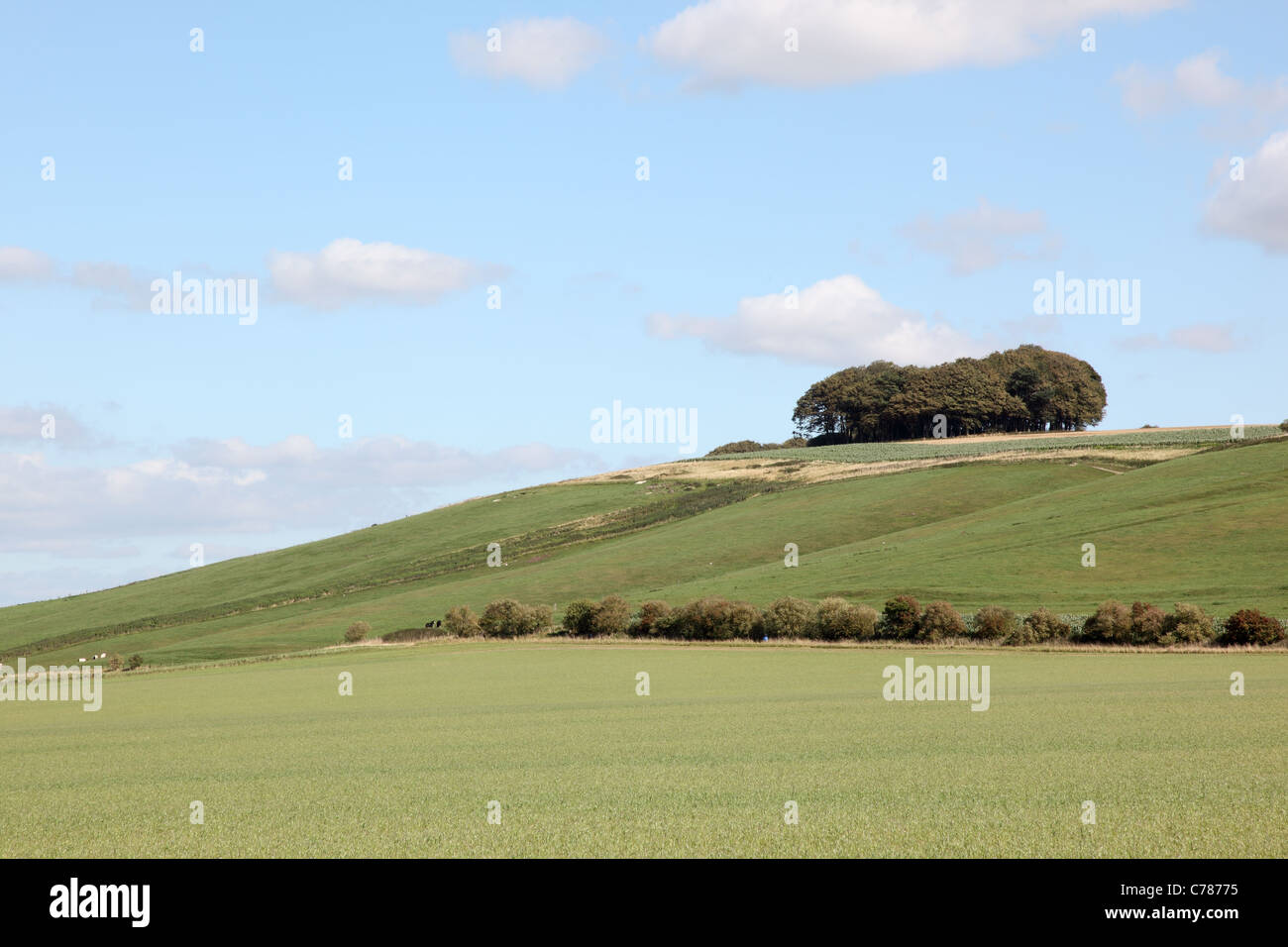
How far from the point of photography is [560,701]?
36969mm

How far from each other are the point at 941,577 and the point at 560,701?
3801 centimetres

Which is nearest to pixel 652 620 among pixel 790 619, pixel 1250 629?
pixel 790 619

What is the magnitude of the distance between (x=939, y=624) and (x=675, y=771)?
3683 cm

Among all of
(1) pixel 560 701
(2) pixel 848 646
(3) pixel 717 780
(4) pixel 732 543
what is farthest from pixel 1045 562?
(3) pixel 717 780

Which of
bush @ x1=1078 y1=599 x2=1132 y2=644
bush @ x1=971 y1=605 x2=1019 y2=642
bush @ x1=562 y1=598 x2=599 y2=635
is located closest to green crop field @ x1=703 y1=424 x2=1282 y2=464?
bush @ x1=562 y1=598 x2=599 y2=635

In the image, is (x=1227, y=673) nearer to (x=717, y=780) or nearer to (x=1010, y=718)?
(x=1010, y=718)

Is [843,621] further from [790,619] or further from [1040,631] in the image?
[1040,631]

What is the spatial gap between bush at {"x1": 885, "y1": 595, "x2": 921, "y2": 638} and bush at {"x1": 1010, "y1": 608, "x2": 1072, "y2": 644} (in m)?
4.60

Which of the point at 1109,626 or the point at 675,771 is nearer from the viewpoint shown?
the point at 675,771

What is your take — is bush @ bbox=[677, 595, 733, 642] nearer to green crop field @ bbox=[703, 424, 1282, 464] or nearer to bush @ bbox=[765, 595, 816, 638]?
bush @ bbox=[765, 595, 816, 638]

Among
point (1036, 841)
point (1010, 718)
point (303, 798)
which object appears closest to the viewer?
point (1036, 841)

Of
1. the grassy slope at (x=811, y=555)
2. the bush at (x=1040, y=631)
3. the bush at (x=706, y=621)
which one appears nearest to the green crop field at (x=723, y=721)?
the grassy slope at (x=811, y=555)

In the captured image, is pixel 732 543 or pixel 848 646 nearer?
pixel 848 646

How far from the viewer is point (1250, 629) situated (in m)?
48.5
